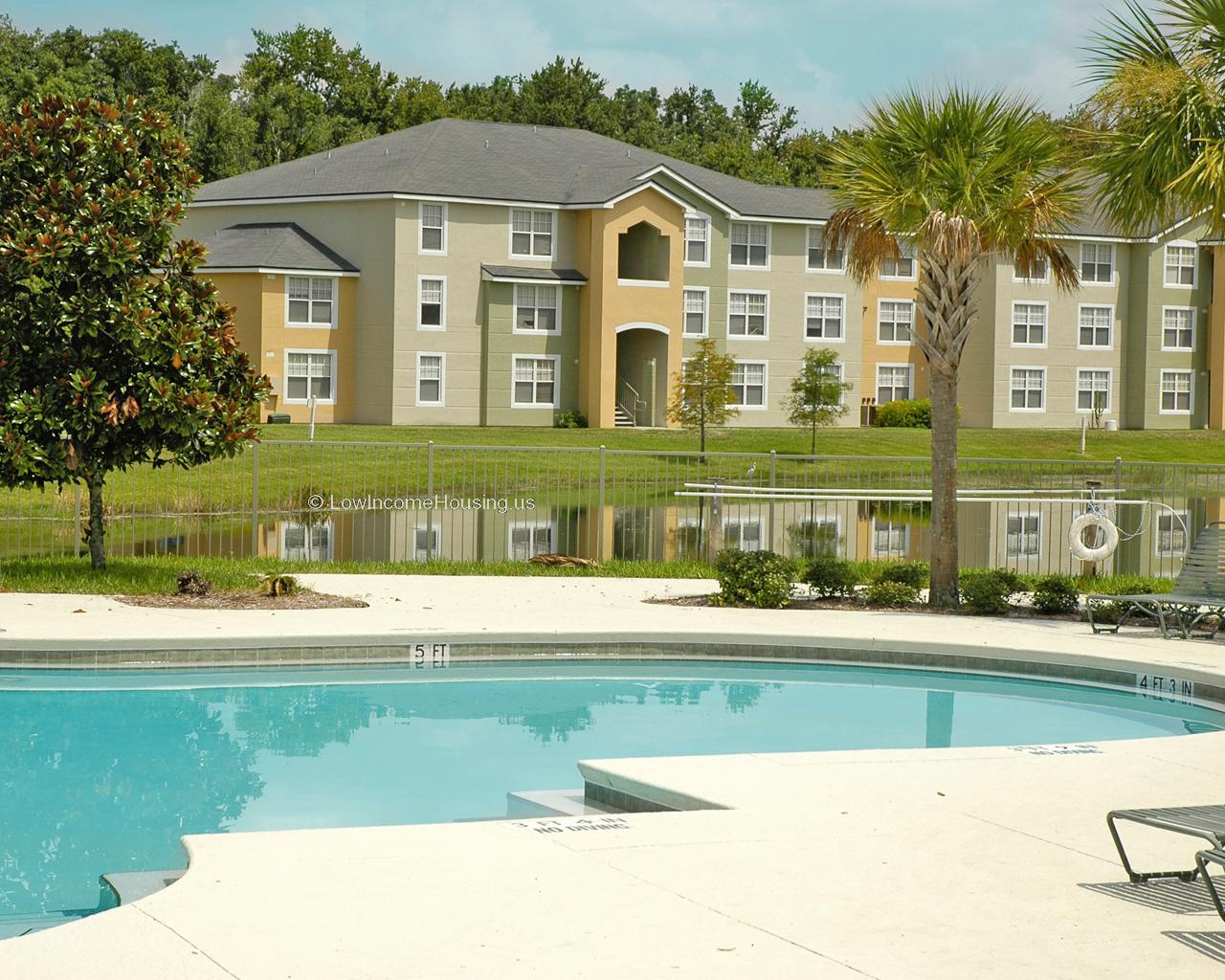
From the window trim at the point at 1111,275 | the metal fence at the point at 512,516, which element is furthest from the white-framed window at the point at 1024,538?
the window trim at the point at 1111,275

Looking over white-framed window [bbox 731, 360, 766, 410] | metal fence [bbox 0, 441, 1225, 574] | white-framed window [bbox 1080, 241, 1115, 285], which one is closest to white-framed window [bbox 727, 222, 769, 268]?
white-framed window [bbox 731, 360, 766, 410]

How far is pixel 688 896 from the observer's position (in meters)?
6.29

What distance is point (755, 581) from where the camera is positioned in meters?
16.8

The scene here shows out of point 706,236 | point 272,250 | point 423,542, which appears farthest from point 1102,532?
point 706,236

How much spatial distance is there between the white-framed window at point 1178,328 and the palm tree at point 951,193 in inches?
1911

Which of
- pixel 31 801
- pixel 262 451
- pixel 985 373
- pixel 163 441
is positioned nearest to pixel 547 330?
pixel 262 451

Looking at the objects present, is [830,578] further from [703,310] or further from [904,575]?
[703,310]

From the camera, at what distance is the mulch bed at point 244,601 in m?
15.8

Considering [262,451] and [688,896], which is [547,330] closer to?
[262,451]

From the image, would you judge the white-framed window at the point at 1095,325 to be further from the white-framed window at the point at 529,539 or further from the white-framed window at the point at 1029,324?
the white-framed window at the point at 529,539

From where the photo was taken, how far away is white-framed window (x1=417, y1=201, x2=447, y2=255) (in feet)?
164

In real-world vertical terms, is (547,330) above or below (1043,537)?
above

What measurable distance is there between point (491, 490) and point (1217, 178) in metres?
24.4

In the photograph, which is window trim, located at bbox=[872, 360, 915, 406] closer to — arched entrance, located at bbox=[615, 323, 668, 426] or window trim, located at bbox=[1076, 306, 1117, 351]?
window trim, located at bbox=[1076, 306, 1117, 351]
